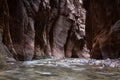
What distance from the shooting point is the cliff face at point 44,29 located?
27.6 meters

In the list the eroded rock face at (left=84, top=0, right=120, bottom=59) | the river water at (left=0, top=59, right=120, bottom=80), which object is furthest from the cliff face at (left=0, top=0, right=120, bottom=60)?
the river water at (left=0, top=59, right=120, bottom=80)

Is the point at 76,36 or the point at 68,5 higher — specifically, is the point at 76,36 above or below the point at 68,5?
below

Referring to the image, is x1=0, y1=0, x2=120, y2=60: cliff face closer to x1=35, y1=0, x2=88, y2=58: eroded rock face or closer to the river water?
x1=35, y1=0, x2=88, y2=58: eroded rock face

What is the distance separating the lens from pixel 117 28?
855 inches

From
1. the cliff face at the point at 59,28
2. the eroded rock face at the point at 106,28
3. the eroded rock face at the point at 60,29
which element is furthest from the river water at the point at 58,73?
the eroded rock face at the point at 60,29

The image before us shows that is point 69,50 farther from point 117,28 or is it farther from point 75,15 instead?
point 117,28

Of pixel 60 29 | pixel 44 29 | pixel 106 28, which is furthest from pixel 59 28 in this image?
pixel 106 28

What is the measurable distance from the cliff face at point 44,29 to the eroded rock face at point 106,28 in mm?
8020

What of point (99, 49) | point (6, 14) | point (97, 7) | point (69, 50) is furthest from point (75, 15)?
point (6, 14)

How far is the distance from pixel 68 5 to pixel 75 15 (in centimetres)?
386

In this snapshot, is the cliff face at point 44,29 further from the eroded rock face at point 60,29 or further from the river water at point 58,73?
the river water at point 58,73

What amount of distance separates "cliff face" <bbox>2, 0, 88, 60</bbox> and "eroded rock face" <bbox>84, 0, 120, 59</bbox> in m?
8.02

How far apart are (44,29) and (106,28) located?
49.7 ft

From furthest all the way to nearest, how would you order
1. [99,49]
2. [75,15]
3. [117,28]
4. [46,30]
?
[75,15] → [46,30] → [99,49] → [117,28]
